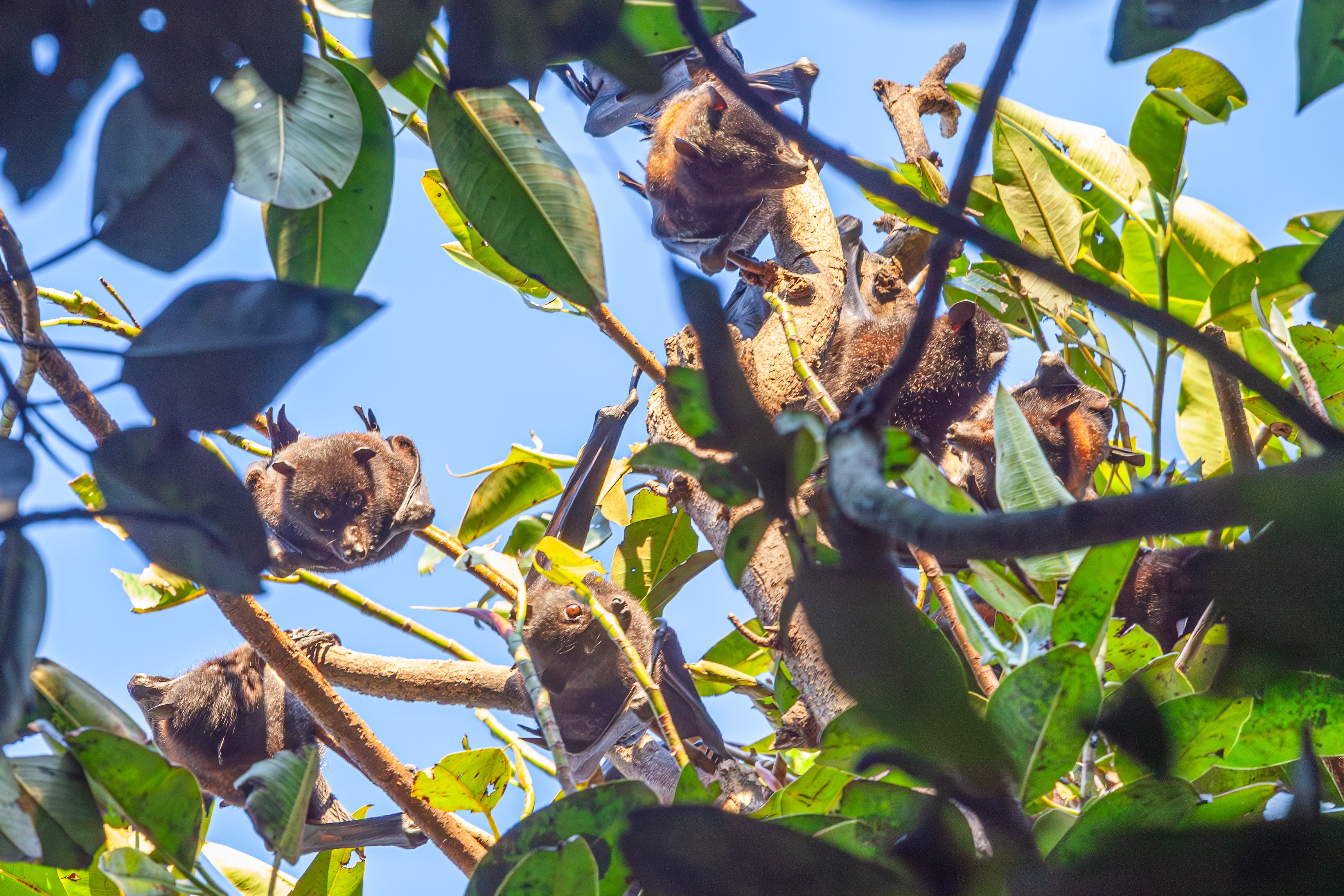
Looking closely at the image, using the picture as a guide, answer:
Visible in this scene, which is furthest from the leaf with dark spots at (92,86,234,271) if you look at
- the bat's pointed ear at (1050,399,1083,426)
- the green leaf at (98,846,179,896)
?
the bat's pointed ear at (1050,399,1083,426)

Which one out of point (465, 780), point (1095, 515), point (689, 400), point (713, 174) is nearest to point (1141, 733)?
point (1095, 515)

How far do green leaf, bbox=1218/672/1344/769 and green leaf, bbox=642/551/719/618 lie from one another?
999 mm

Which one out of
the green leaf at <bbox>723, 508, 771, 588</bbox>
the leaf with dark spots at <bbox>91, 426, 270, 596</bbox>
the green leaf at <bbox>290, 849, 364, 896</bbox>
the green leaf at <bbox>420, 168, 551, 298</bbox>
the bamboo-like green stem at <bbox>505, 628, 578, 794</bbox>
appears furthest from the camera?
the green leaf at <bbox>420, 168, 551, 298</bbox>

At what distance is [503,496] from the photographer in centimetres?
167

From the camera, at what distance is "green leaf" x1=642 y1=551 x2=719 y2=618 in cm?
169

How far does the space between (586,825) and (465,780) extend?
20.0 inches

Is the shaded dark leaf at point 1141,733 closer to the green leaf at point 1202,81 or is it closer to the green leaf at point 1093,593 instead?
the green leaf at point 1093,593

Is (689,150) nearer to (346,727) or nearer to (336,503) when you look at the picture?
(336,503)

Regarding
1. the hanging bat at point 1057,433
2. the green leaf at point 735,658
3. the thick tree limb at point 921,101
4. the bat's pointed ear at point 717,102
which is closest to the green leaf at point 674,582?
the green leaf at point 735,658

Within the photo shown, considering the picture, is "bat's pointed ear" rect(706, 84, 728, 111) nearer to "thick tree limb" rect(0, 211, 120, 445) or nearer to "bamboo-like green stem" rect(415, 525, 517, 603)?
"bamboo-like green stem" rect(415, 525, 517, 603)

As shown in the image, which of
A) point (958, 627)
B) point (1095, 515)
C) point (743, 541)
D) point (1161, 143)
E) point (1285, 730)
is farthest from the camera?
point (1161, 143)

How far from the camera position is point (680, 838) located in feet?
1.16

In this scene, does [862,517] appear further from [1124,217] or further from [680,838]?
[1124,217]

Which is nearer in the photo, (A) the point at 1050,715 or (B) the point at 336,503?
(A) the point at 1050,715
